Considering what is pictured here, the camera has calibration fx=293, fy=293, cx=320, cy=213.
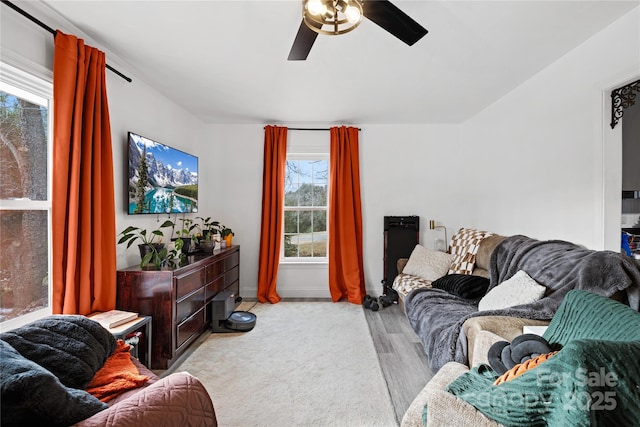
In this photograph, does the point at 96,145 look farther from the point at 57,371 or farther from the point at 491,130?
the point at 491,130

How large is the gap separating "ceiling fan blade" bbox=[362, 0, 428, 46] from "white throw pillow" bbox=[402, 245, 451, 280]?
260 centimetres

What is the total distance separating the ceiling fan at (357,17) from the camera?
1.44m

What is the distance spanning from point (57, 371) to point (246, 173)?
11.1 feet

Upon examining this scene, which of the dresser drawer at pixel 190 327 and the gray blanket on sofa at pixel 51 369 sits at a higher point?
the gray blanket on sofa at pixel 51 369

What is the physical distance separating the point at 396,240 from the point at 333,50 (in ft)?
8.92

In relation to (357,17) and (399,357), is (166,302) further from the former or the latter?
(357,17)

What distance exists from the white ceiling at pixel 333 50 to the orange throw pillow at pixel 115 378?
2048 mm

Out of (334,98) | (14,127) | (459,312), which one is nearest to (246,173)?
(334,98)

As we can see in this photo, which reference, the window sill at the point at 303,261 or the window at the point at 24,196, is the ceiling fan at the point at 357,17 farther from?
the window sill at the point at 303,261

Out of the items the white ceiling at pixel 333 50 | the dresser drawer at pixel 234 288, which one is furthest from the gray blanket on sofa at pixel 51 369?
the dresser drawer at pixel 234 288

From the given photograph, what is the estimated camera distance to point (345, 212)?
418 cm

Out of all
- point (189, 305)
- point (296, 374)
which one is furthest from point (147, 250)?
point (296, 374)

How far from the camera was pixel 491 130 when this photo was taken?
351cm

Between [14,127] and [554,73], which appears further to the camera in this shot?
[554,73]
